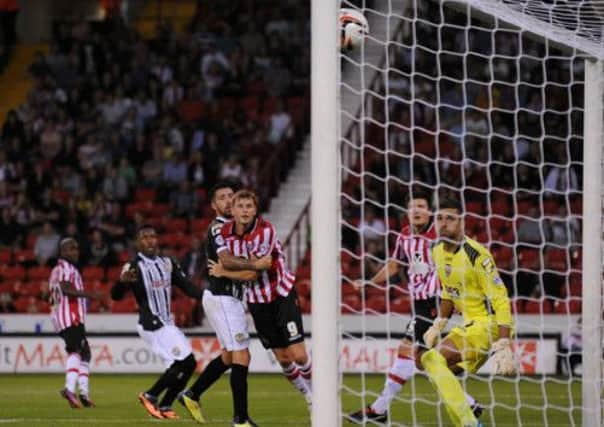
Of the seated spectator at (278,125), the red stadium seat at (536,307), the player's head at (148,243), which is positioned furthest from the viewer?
the seated spectator at (278,125)

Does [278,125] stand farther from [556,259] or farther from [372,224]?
[556,259]

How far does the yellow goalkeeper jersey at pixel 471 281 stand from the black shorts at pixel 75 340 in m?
5.36

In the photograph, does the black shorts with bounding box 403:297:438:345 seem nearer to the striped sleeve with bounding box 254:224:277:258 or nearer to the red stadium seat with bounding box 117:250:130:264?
the striped sleeve with bounding box 254:224:277:258

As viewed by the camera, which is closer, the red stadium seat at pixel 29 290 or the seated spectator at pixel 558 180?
the seated spectator at pixel 558 180

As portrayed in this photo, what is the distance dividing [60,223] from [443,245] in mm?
13542

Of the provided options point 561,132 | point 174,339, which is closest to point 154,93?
point 561,132

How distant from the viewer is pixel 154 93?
25.3 m

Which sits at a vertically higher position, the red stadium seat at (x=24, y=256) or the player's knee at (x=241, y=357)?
the red stadium seat at (x=24, y=256)

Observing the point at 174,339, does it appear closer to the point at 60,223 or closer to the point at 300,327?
the point at 300,327

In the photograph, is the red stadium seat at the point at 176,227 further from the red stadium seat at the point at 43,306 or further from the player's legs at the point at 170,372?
the player's legs at the point at 170,372

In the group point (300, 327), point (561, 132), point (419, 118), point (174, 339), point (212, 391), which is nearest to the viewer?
point (300, 327)

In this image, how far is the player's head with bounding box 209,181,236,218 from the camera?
449 inches

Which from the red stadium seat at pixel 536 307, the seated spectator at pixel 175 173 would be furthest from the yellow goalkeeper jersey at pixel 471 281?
the seated spectator at pixel 175 173

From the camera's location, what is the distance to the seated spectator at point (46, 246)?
2245 centimetres
